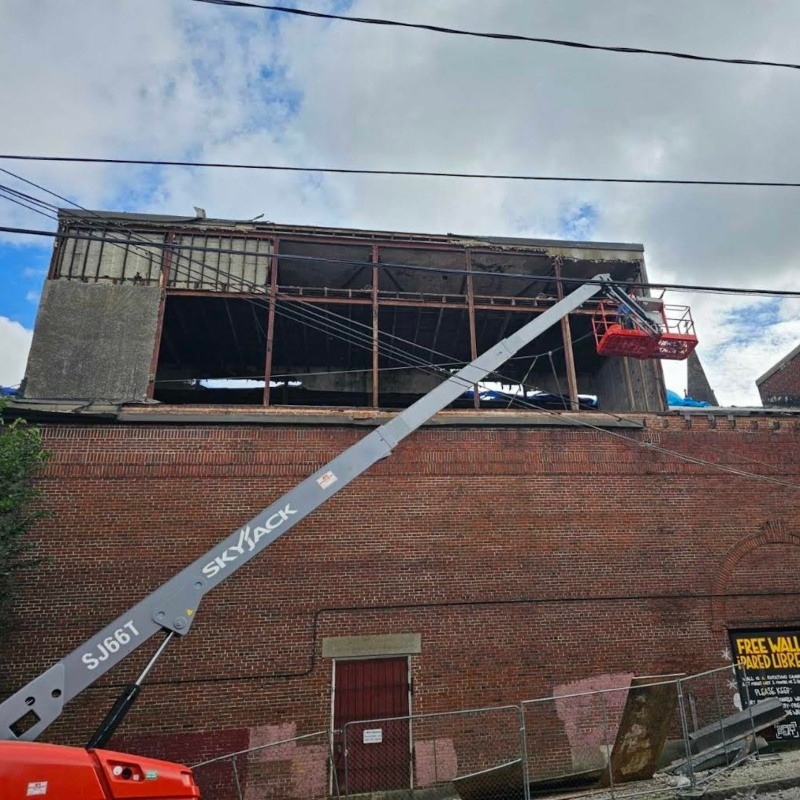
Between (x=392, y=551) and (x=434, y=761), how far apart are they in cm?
367

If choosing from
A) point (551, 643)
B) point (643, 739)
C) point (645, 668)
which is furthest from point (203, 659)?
point (645, 668)

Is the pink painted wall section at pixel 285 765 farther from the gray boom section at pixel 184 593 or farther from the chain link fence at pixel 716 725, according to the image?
the chain link fence at pixel 716 725

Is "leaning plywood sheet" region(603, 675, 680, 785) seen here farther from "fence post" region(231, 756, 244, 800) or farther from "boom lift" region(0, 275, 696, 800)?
"fence post" region(231, 756, 244, 800)

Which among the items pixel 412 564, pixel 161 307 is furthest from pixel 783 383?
pixel 161 307

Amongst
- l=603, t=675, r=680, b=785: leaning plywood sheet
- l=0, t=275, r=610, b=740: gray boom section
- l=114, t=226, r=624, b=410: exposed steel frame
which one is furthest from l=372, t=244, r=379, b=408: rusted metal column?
l=603, t=675, r=680, b=785: leaning plywood sheet

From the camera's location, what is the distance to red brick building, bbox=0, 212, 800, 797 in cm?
1057

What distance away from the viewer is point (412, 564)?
38.2 feet

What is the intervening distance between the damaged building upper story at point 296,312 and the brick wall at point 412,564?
68.0 inches

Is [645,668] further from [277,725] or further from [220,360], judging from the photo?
[220,360]

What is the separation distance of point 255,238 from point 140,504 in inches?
284

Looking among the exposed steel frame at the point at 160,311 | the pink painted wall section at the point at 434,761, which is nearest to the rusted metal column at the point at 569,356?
the pink painted wall section at the point at 434,761

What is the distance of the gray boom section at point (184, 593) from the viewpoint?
503 centimetres

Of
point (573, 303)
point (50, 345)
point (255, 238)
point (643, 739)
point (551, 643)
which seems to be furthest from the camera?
point (255, 238)

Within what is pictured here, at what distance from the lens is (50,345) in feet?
43.3
